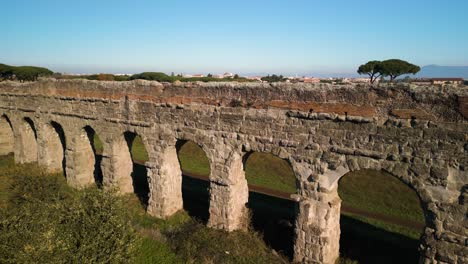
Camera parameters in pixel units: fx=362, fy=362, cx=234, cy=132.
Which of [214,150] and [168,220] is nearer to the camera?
[214,150]

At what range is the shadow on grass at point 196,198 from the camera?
12.5 meters

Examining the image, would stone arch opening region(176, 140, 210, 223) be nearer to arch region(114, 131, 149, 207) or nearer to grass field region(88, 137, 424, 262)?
grass field region(88, 137, 424, 262)

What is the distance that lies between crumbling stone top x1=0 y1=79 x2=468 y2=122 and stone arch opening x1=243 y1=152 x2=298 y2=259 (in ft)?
6.67

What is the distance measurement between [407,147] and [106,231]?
21.8 feet

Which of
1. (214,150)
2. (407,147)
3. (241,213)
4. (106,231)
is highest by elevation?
(407,147)

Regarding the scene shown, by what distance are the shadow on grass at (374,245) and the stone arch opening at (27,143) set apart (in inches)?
626

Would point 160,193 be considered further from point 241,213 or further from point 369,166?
point 369,166

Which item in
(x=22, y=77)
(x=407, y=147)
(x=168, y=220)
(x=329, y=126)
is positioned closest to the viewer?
(x=407, y=147)

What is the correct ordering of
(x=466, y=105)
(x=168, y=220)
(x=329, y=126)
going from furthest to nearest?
1. (x=168, y=220)
2. (x=329, y=126)
3. (x=466, y=105)

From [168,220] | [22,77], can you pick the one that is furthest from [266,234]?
[22,77]

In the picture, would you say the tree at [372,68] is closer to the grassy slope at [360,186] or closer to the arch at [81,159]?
the grassy slope at [360,186]

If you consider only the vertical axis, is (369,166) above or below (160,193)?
above

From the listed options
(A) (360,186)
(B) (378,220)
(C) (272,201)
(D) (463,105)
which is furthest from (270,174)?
(D) (463,105)

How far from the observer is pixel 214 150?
Answer: 1070 cm
